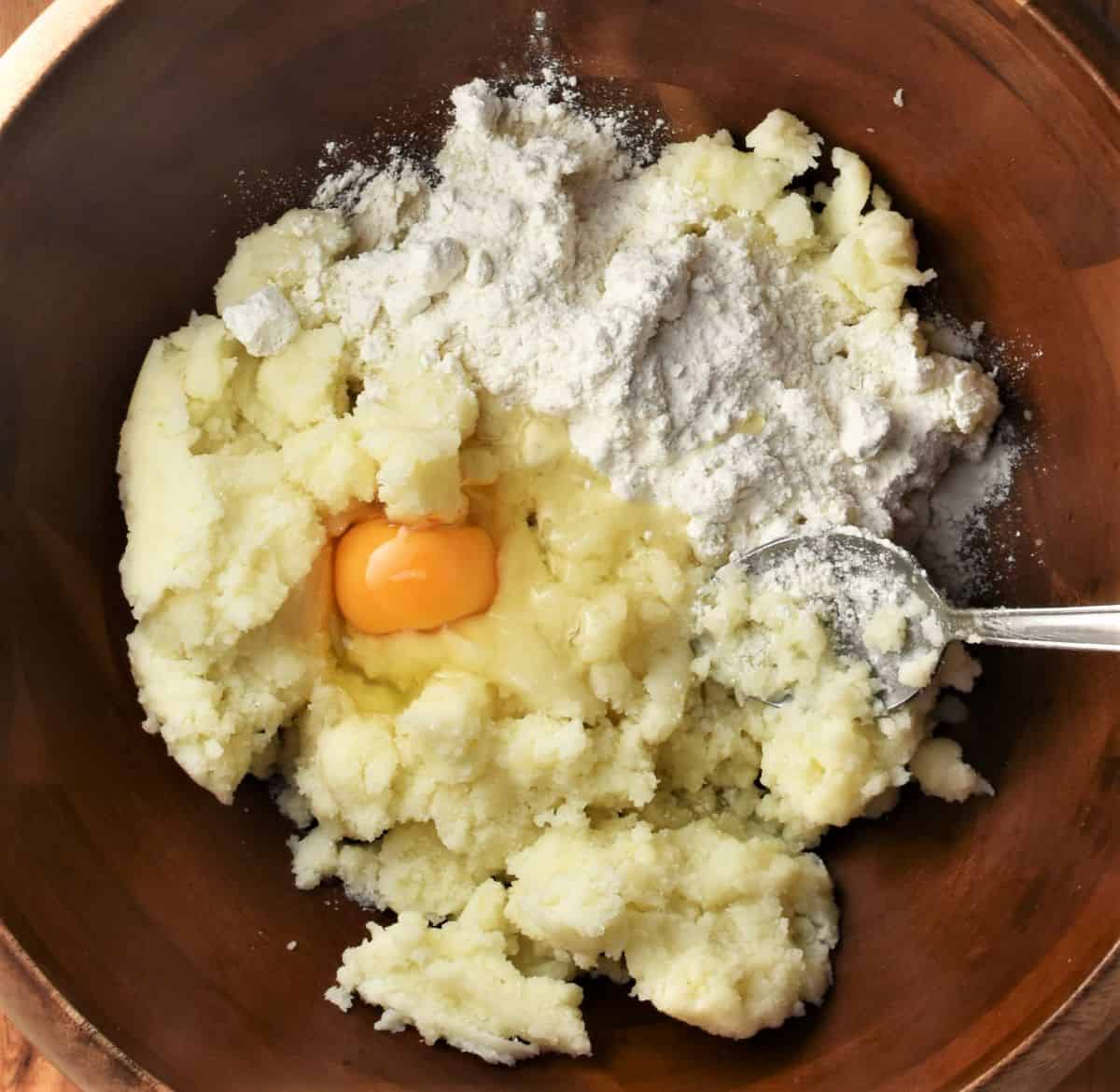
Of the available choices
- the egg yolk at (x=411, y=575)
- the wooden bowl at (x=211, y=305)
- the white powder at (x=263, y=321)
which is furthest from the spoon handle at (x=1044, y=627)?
the white powder at (x=263, y=321)

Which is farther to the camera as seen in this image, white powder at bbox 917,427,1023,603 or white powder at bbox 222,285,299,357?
white powder at bbox 917,427,1023,603

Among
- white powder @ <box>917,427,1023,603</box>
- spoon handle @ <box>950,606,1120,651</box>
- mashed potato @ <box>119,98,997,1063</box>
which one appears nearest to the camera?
spoon handle @ <box>950,606,1120,651</box>

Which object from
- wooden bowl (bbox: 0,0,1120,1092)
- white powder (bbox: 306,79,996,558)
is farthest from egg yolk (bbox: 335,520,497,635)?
wooden bowl (bbox: 0,0,1120,1092)

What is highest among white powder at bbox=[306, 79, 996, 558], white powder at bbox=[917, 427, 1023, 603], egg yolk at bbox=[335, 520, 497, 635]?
white powder at bbox=[306, 79, 996, 558]

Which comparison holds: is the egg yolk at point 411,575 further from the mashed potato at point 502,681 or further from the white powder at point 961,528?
the white powder at point 961,528

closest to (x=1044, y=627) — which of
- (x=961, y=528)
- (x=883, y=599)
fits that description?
(x=883, y=599)

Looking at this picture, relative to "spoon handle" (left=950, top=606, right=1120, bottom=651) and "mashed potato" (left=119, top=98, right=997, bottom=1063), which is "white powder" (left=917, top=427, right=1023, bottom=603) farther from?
"spoon handle" (left=950, top=606, right=1120, bottom=651)
